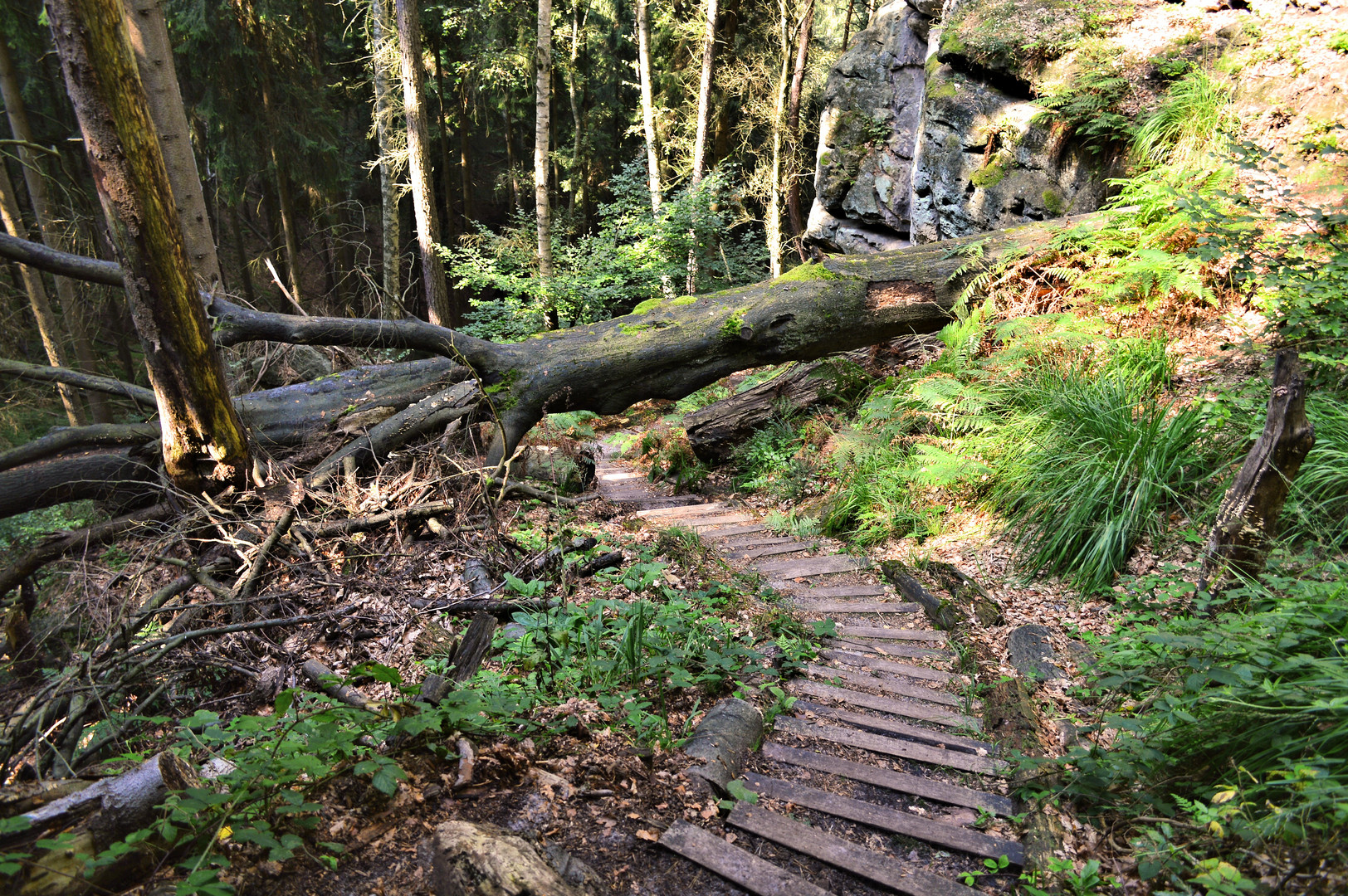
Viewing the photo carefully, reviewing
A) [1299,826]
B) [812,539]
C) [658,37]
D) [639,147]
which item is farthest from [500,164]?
[1299,826]

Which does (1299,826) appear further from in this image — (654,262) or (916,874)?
(654,262)

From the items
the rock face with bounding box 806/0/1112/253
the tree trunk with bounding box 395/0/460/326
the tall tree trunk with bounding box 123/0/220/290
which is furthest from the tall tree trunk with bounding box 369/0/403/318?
the rock face with bounding box 806/0/1112/253

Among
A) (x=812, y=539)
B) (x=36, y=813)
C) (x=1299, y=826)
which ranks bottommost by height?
(x=812, y=539)

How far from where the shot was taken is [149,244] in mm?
4156

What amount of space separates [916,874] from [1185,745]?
45.4 inches

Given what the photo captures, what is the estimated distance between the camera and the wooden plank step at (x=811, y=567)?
566 cm

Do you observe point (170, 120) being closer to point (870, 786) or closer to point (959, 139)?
point (870, 786)

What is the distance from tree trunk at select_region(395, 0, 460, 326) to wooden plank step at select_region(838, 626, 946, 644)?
992cm

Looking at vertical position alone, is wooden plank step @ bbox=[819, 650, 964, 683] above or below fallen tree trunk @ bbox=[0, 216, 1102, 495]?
below

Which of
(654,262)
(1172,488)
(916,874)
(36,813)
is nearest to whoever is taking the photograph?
(36,813)

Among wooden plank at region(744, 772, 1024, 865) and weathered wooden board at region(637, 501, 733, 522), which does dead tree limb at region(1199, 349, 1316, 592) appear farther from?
weathered wooden board at region(637, 501, 733, 522)

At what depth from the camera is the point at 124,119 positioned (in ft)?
13.1

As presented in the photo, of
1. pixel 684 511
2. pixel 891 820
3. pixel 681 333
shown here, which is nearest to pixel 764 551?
pixel 684 511

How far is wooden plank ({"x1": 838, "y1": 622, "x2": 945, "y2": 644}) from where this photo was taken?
4.53 m
